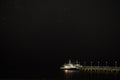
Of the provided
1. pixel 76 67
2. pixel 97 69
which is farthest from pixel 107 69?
pixel 76 67

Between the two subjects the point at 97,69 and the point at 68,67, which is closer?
the point at 97,69

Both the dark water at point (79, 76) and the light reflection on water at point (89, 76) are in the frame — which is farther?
the light reflection on water at point (89, 76)

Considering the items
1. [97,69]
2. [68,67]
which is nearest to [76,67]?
[68,67]

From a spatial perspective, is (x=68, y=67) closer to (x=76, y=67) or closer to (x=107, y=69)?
(x=76, y=67)

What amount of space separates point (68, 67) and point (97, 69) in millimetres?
23236

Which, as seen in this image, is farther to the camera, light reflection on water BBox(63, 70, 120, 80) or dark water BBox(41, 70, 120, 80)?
light reflection on water BBox(63, 70, 120, 80)

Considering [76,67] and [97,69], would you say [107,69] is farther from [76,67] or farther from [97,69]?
[76,67]

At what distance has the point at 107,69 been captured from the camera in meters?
148

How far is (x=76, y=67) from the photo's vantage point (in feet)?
556

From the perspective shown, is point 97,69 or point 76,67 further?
point 76,67

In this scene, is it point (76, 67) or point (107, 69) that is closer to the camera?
point (107, 69)

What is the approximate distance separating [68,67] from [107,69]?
29588 mm

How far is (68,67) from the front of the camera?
171000 mm

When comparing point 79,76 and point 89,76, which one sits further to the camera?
point 89,76
